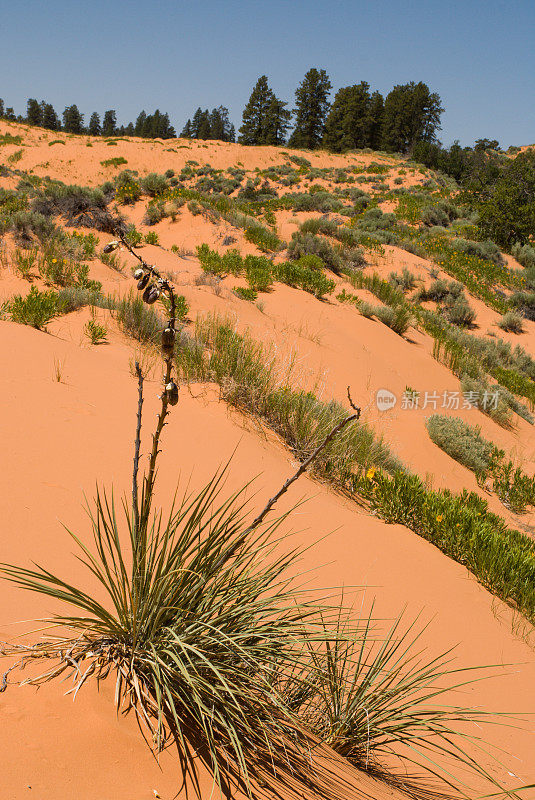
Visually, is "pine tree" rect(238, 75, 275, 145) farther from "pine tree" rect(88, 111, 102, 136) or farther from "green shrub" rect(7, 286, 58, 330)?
"green shrub" rect(7, 286, 58, 330)

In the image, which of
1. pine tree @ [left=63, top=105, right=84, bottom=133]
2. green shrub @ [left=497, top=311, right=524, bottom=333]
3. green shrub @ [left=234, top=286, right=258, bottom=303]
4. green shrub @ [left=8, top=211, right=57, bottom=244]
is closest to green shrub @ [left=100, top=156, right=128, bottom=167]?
green shrub @ [left=8, top=211, right=57, bottom=244]

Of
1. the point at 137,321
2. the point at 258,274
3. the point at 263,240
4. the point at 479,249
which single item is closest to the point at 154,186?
the point at 263,240

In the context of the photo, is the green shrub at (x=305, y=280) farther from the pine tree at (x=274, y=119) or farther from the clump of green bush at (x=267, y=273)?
the pine tree at (x=274, y=119)

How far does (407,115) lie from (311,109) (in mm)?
10703

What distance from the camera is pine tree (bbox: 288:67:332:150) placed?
188ft

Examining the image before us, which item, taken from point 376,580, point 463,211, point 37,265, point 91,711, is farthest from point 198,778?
point 463,211

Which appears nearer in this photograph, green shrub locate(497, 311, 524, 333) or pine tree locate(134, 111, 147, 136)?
green shrub locate(497, 311, 524, 333)

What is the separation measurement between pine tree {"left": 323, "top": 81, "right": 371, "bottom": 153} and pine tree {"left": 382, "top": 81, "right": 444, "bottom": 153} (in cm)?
289

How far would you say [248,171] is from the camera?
33.6m

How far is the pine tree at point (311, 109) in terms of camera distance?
57.2 metres

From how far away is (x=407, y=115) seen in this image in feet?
187

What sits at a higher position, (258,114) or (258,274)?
(258,114)

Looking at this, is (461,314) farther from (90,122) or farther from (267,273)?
(90,122)

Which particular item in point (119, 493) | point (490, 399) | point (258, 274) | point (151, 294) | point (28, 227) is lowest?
point (490, 399)
